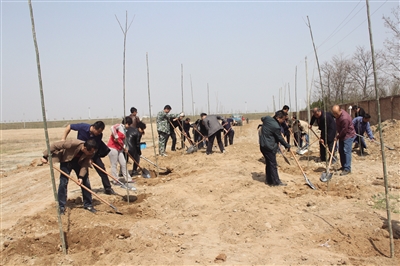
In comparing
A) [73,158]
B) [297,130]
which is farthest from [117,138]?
[297,130]

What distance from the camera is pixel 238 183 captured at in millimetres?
6852

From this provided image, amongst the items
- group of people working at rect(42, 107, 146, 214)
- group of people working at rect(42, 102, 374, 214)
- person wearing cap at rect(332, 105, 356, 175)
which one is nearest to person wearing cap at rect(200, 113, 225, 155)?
group of people working at rect(42, 102, 374, 214)

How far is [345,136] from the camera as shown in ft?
25.3

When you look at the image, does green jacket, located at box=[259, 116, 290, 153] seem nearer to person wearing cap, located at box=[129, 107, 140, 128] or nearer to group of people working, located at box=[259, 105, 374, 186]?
group of people working, located at box=[259, 105, 374, 186]

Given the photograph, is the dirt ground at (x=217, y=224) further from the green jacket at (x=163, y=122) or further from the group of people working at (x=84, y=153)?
the green jacket at (x=163, y=122)

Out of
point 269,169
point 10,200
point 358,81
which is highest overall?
point 358,81

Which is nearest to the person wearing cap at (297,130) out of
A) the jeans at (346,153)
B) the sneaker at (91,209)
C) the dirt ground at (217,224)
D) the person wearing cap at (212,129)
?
the person wearing cap at (212,129)

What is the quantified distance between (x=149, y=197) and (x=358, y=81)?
78.2ft

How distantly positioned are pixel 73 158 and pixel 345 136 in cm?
553

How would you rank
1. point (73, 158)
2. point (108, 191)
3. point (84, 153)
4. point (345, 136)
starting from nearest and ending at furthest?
point (84, 153) < point (73, 158) < point (108, 191) < point (345, 136)

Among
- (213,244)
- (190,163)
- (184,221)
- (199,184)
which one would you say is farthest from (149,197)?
(190,163)

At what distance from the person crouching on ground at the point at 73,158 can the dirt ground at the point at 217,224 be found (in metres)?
0.23

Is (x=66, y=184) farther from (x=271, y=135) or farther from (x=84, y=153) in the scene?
(x=271, y=135)

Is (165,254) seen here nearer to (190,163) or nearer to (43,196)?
(43,196)
